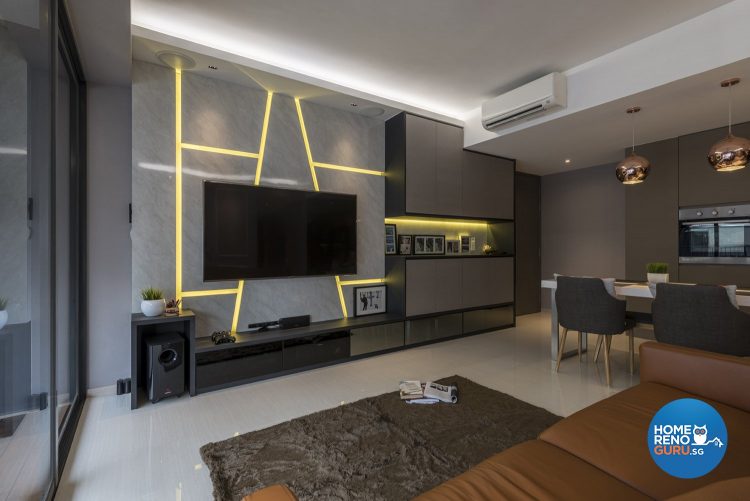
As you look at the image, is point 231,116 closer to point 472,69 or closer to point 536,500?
point 472,69

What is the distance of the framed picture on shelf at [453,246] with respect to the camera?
518 centimetres

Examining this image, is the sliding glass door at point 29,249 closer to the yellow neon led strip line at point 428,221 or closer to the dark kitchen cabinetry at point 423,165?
the dark kitchen cabinetry at point 423,165

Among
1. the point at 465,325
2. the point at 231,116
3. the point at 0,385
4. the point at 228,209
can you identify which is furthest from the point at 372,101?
the point at 0,385

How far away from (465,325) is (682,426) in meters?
3.73

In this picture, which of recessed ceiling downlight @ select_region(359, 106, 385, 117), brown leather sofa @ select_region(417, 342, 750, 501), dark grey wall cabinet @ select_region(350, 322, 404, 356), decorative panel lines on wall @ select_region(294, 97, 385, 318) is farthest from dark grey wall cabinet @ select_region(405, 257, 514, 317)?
brown leather sofa @ select_region(417, 342, 750, 501)

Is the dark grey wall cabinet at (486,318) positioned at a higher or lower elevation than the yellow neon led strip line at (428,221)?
lower

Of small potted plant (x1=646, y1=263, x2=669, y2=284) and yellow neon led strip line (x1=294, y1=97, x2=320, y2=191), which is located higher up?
yellow neon led strip line (x1=294, y1=97, x2=320, y2=191)

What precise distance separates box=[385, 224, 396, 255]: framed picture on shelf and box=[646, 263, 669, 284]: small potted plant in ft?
8.68

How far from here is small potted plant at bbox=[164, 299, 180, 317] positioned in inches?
114

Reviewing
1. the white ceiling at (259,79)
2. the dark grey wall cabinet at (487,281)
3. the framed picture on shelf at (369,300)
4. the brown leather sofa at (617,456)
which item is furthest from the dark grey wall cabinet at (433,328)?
the brown leather sofa at (617,456)

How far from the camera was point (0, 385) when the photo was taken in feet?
4.12

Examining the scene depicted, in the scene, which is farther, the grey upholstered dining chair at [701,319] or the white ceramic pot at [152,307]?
the white ceramic pot at [152,307]

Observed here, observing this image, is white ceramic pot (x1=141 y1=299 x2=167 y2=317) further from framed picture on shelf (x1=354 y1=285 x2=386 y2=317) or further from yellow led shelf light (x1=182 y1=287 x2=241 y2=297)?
framed picture on shelf (x1=354 y1=285 x2=386 y2=317)

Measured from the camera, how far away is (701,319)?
2615 millimetres
